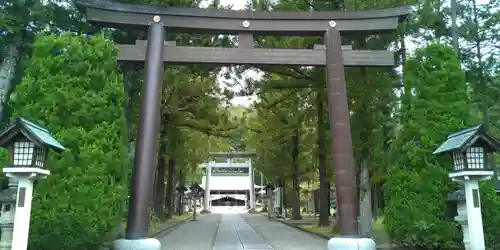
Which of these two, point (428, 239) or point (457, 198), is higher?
point (457, 198)

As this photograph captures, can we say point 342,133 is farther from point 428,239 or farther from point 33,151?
point 33,151

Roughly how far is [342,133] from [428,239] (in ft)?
11.3

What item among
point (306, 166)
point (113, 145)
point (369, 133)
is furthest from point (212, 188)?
point (113, 145)

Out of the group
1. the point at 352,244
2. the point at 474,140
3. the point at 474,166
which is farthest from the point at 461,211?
the point at 352,244

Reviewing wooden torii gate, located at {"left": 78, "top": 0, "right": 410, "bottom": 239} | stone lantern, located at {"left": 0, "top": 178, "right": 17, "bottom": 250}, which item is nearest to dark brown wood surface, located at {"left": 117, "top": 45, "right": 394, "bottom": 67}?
wooden torii gate, located at {"left": 78, "top": 0, "right": 410, "bottom": 239}

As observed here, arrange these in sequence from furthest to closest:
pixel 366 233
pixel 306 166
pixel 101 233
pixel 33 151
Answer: pixel 306 166, pixel 366 233, pixel 101 233, pixel 33 151

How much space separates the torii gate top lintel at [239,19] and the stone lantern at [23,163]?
5188 millimetres

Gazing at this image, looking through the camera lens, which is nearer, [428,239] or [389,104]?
[428,239]

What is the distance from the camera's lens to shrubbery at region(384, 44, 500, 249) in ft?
33.6

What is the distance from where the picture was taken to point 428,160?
1074 cm

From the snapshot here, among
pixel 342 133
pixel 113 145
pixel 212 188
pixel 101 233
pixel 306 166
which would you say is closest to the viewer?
pixel 101 233

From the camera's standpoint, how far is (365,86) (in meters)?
15.1

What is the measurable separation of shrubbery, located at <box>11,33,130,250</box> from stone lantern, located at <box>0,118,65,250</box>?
61.0 inches

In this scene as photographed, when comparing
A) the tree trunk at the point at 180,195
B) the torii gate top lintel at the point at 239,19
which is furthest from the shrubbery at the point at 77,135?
the tree trunk at the point at 180,195
